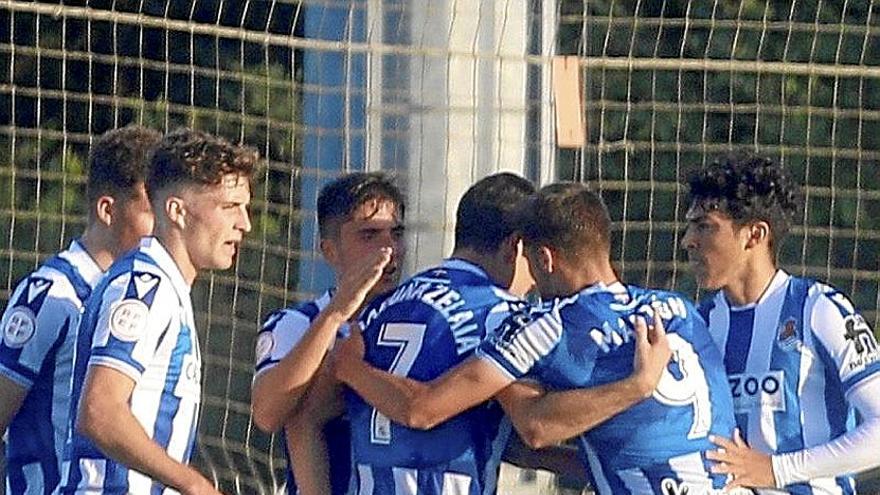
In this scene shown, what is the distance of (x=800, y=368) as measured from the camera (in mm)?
5512

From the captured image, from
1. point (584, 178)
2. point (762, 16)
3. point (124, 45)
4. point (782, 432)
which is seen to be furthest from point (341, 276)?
point (762, 16)

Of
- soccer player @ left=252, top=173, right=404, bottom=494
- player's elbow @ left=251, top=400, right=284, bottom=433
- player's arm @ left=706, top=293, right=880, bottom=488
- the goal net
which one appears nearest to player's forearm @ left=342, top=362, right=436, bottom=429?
soccer player @ left=252, top=173, right=404, bottom=494

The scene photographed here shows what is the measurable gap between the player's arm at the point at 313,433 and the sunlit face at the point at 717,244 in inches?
35.0

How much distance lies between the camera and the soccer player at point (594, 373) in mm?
5086

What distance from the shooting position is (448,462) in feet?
17.4

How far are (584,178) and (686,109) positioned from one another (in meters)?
0.38

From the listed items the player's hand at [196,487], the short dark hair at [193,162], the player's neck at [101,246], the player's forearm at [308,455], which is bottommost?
the player's forearm at [308,455]

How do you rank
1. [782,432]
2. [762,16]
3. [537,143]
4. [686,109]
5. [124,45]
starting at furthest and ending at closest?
[762,16], [124,45], [686,109], [537,143], [782,432]

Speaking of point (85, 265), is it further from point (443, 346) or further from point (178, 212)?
point (443, 346)

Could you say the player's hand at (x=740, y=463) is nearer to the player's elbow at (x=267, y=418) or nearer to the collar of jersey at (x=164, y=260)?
the player's elbow at (x=267, y=418)

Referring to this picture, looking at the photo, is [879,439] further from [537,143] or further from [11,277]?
[11,277]

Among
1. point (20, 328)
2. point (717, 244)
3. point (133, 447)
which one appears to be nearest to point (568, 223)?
point (717, 244)

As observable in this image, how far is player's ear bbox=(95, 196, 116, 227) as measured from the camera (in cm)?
578

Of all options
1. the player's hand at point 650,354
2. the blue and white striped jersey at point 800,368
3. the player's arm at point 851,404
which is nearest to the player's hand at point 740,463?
the player's arm at point 851,404
